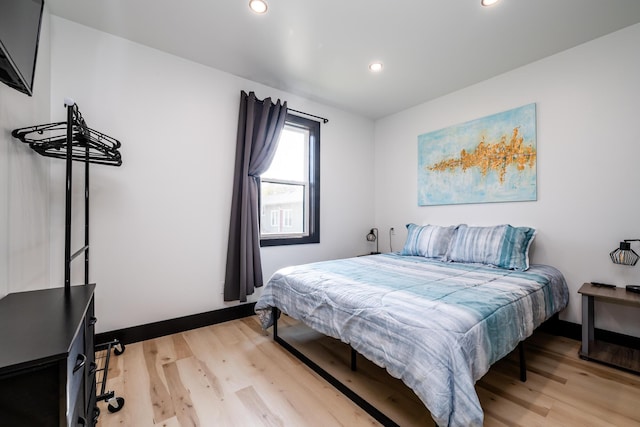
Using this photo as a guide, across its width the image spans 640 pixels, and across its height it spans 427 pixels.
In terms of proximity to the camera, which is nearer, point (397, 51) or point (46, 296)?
point (46, 296)

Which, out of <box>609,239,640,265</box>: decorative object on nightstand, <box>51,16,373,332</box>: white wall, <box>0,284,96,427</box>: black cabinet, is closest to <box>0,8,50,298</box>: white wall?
<box>51,16,373,332</box>: white wall

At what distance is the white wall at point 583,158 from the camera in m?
2.16

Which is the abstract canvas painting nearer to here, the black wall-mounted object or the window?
the window

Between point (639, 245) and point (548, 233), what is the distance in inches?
22.1

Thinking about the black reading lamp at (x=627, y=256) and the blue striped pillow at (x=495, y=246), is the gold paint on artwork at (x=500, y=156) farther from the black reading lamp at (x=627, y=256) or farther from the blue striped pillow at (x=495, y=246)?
the black reading lamp at (x=627, y=256)

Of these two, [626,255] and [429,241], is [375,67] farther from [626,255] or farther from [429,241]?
[626,255]

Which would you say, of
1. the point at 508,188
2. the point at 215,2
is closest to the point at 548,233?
the point at 508,188

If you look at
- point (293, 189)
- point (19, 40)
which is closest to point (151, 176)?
point (19, 40)

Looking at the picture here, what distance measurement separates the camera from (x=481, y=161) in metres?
2.97

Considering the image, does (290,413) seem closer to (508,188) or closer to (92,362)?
(92,362)

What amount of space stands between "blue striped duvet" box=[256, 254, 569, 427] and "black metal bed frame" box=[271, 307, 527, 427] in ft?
0.53

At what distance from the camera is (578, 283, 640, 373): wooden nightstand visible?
190 centimetres

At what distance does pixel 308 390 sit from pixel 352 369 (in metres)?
0.36

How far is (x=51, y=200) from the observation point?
6.44ft
